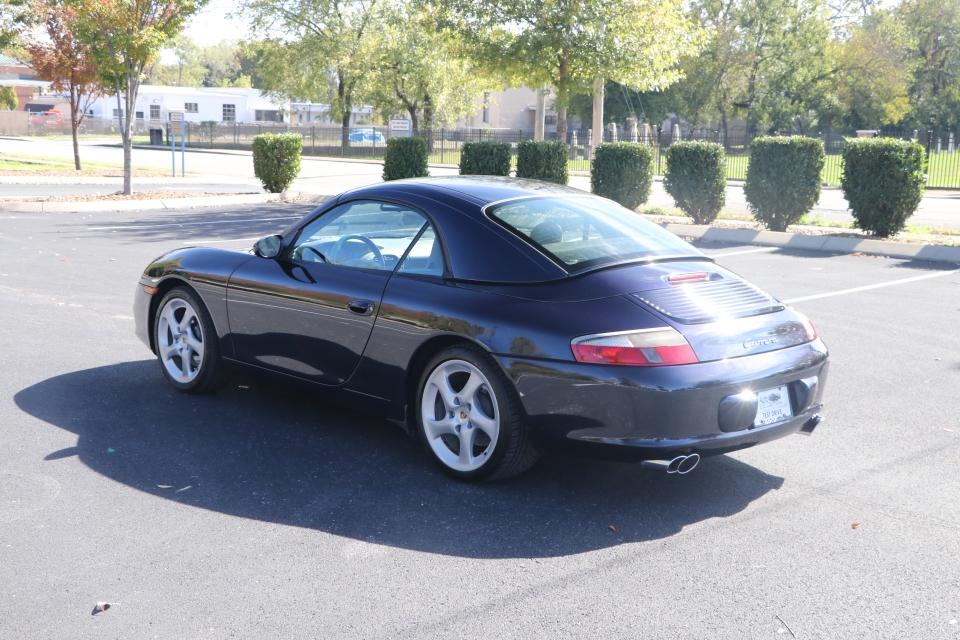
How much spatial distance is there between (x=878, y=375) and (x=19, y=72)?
428 feet

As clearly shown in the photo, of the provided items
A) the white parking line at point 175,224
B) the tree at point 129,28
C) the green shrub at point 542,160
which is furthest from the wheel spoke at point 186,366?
the tree at point 129,28

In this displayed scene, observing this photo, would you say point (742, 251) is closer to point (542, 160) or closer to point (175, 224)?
point (542, 160)

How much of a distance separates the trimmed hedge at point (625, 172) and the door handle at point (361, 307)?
1355 centimetres

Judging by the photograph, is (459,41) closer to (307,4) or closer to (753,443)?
(753,443)

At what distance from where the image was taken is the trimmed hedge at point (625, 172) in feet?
60.3

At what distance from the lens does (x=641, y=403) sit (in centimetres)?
428

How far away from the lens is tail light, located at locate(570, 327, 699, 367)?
432cm

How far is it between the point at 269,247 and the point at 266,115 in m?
92.4

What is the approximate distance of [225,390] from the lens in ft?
21.5

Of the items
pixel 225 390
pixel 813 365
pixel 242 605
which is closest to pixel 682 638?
pixel 242 605

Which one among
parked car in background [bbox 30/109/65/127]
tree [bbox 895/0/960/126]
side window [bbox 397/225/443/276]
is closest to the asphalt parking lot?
side window [bbox 397/225/443/276]

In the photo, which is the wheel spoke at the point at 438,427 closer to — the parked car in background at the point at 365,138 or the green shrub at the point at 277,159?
the green shrub at the point at 277,159

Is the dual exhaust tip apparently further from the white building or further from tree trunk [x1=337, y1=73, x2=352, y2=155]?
the white building

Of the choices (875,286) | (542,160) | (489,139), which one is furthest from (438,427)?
(489,139)
